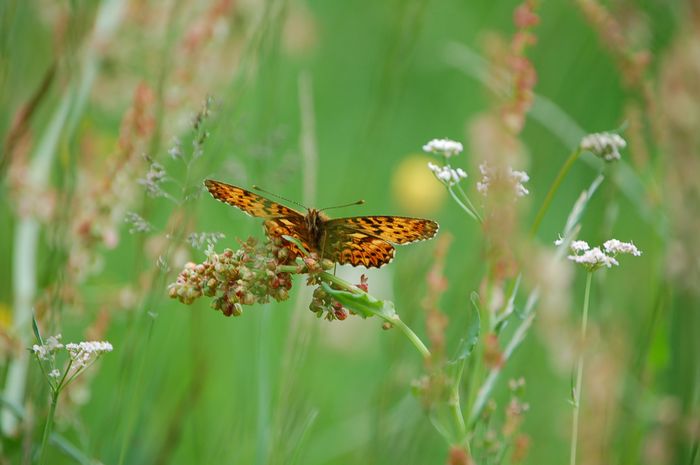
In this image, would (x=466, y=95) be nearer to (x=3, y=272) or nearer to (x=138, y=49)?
(x=138, y=49)

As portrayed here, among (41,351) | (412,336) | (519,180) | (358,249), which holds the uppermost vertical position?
(519,180)

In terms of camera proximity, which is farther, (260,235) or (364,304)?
(260,235)

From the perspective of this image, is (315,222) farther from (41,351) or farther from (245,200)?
(41,351)

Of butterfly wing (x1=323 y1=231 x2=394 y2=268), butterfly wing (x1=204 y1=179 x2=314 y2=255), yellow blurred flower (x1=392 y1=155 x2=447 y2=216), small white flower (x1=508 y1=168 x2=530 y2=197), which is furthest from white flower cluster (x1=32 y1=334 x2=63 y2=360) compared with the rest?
yellow blurred flower (x1=392 y1=155 x2=447 y2=216)

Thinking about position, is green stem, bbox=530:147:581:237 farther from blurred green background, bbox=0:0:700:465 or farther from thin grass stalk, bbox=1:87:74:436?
thin grass stalk, bbox=1:87:74:436

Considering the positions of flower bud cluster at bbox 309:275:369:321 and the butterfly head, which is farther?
the butterfly head

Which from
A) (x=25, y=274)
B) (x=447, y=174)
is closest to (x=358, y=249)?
(x=447, y=174)

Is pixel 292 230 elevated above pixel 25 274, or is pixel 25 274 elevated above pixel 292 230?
pixel 292 230
